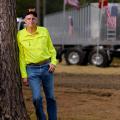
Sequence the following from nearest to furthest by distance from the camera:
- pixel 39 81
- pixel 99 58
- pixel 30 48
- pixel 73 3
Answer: pixel 30 48
pixel 39 81
pixel 99 58
pixel 73 3

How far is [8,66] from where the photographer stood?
7.77 metres

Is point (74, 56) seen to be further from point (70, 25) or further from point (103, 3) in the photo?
point (103, 3)

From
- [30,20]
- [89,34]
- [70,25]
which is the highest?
[30,20]

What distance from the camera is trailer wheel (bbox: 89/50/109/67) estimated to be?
25.7m

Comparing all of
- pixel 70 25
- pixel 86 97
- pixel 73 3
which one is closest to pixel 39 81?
pixel 86 97

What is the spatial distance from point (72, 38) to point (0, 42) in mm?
19729

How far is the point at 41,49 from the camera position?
811 cm

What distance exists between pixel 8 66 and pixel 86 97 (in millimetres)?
5890

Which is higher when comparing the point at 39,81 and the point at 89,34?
the point at 39,81

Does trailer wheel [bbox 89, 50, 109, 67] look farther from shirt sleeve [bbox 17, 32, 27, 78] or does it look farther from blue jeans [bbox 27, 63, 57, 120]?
shirt sleeve [bbox 17, 32, 27, 78]

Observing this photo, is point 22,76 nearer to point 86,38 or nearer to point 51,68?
point 51,68

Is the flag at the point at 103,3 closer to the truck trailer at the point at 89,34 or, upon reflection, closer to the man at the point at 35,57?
the truck trailer at the point at 89,34

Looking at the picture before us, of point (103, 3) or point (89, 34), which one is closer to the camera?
point (103, 3)

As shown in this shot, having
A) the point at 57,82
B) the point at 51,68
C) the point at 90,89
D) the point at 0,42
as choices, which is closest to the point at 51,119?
the point at 51,68
